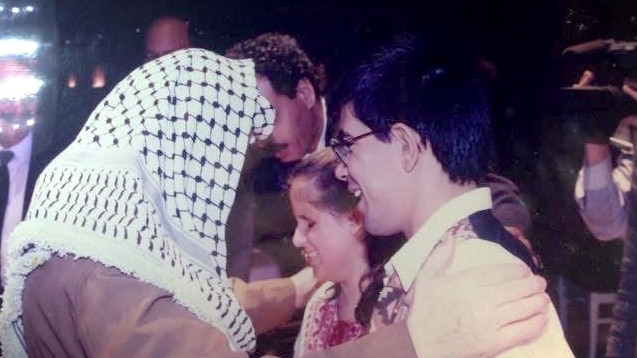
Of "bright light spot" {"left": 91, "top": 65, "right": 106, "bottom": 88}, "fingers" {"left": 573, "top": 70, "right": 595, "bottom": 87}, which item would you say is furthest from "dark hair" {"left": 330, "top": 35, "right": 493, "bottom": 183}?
"bright light spot" {"left": 91, "top": 65, "right": 106, "bottom": 88}

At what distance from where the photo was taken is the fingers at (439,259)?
1688 millimetres

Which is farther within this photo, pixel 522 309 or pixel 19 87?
pixel 19 87

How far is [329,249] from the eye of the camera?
1772mm

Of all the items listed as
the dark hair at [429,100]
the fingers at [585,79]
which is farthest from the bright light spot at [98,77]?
the fingers at [585,79]

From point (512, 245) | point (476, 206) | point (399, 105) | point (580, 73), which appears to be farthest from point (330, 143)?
point (580, 73)

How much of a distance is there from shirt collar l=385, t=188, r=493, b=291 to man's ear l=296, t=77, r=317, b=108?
43 centimetres

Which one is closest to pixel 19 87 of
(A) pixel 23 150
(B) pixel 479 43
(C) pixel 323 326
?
(A) pixel 23 150

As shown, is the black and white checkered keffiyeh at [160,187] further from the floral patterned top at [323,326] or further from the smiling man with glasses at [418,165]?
the smiling man with glasses at [418,165]

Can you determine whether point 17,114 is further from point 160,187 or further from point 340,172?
point 340,172

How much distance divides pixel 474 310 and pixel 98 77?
1.09 metres

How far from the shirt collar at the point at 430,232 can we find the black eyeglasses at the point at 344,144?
263 millimetres

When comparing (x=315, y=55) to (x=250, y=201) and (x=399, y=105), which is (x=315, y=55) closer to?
(x=399, y=105)

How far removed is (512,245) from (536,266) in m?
0.12

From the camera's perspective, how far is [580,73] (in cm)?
196
